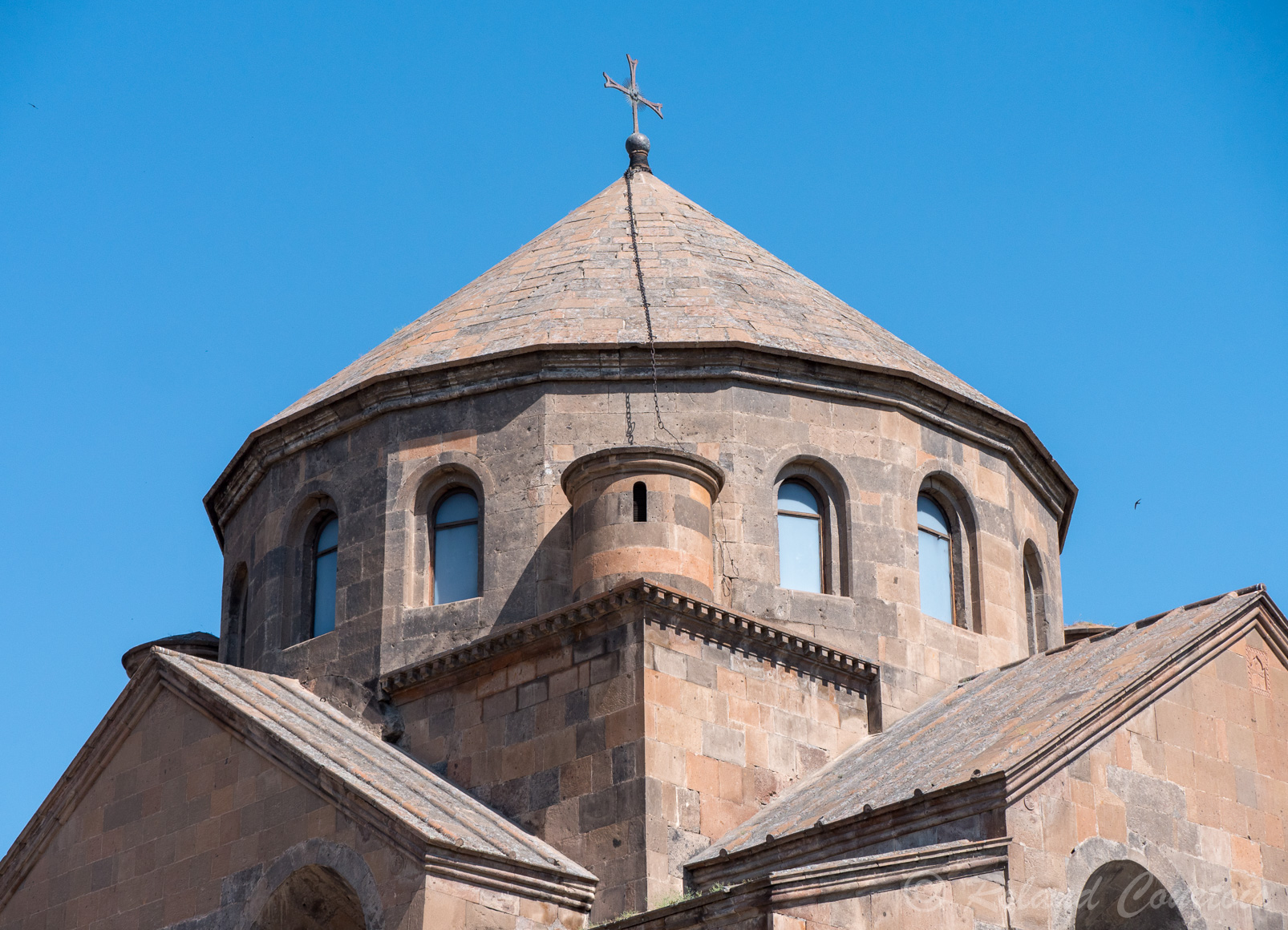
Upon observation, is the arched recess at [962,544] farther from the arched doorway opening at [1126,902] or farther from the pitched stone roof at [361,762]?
the pitched stone roof at [361,762]

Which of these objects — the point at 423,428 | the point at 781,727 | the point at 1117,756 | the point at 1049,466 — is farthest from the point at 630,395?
the point at 1117,756

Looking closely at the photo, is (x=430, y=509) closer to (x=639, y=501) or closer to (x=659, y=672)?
(x=639, y=501)

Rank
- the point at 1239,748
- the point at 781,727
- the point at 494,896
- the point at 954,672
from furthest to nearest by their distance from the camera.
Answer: the point at 954,672 → the point at 781,727 → the point at 1239,748 → the point at 494,896

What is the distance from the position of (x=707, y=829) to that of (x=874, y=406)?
6188 millimetres

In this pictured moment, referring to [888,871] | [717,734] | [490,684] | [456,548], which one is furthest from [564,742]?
[888,871]

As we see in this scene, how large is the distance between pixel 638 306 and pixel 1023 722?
809cm

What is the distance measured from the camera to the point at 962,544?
25297 mm

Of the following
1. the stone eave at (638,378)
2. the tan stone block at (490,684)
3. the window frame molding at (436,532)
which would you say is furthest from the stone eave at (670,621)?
the stone eave at (638,378)

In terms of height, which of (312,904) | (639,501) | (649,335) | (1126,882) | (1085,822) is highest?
(649,335)

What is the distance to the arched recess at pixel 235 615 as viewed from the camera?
26938 mm

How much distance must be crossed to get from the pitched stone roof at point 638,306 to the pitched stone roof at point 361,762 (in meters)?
4.31

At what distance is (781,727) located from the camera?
2259 cm

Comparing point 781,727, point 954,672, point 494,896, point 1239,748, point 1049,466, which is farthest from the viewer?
point 1049,466

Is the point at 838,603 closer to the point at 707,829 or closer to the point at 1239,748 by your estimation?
the point at 707,829
